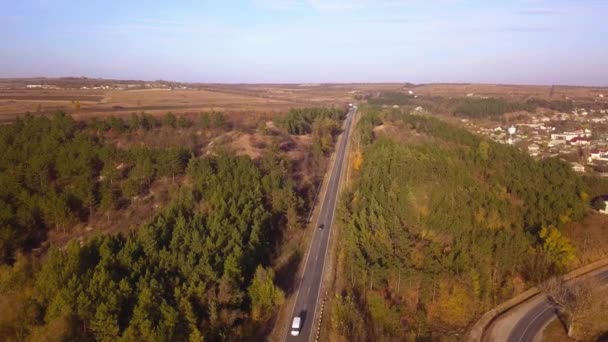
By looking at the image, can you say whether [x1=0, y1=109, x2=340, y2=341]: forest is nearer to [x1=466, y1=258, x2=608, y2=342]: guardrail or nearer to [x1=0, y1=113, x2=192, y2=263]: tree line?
[x1=0, y1=113, x2=192, y2=263]: tree line

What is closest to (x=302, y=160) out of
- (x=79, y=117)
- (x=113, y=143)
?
(x=113, y=143)

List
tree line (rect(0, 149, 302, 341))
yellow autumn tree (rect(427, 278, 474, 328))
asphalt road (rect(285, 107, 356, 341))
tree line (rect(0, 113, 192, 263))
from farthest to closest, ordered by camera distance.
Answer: tree line (rect(0, 113, 192, 263)), yellow autumn tree (rect(427, 278, 474, 328)), asphalt road (rect(285, 107, 356, 341)), tree line (rect(0, 149, 302, 341))

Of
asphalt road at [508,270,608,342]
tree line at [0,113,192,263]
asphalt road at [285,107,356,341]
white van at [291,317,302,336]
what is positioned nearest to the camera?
white van at [291,317,302,336]

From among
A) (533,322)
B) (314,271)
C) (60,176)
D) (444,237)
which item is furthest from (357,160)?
(60,176)

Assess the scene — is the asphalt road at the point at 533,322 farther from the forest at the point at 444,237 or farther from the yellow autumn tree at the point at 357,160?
the yellow autumn tree at the point at 357,160

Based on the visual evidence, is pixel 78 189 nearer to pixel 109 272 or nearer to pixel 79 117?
pixel 109 272

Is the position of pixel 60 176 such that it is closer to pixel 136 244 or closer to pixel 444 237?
pixel 136 244

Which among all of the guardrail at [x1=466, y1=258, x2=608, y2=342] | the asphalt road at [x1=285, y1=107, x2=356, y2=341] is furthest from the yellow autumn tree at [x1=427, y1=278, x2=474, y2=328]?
the asphalt road at [x1=285, y1=107, x2=356, y2=341]

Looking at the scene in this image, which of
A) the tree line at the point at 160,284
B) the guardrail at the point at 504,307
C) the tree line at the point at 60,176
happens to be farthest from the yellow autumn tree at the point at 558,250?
the tree line at the point at 60,176
